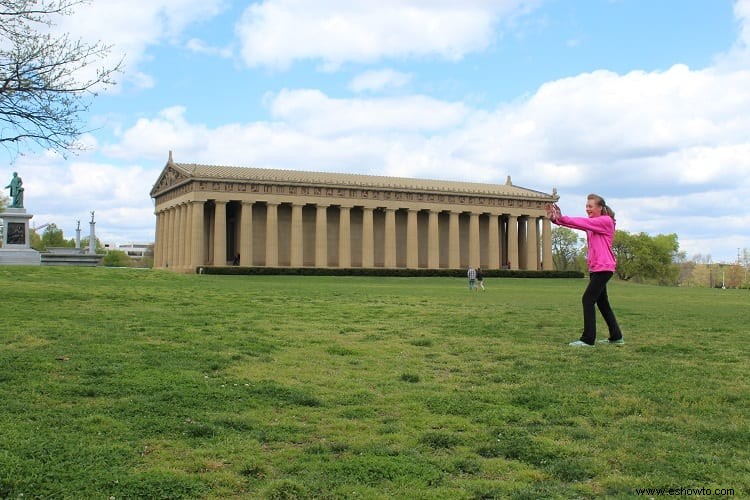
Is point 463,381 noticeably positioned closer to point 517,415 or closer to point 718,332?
point 517,415

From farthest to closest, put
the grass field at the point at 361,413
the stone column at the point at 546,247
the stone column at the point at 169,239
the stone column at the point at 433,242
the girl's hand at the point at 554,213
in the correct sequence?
1. the stone column at the point at 546,247
2. the stone column at the point at 169,239
3. the stone column at the point at 433,242
4. the girl's hand at the point at 554,213
5. the grass field at the point at 361,413

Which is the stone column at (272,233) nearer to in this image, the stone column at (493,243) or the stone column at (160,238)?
the stone column at (160,238)

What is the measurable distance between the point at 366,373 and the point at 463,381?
1560 millimetres

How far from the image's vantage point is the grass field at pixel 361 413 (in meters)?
5.76

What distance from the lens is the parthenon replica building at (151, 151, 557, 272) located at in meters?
71.7

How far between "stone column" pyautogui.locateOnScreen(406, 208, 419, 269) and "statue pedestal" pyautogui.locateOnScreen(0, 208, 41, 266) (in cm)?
4044

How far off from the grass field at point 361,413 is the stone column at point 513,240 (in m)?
71.4

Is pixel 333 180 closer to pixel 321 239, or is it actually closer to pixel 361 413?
pixel 321 239

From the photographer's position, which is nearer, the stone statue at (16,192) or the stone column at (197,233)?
the stone statue at (16,192)

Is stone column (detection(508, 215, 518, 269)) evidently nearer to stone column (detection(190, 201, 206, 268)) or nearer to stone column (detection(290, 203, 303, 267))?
stone column (detection(290, 203, 303, 267))

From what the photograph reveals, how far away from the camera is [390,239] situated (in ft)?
255

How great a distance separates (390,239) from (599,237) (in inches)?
2569

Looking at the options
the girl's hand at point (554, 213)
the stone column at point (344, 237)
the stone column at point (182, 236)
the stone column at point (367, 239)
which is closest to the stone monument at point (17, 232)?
the stone column at point (182, 236)

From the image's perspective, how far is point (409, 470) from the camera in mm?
6023
